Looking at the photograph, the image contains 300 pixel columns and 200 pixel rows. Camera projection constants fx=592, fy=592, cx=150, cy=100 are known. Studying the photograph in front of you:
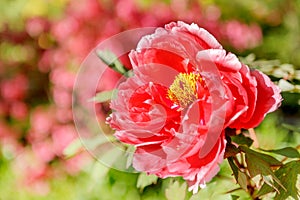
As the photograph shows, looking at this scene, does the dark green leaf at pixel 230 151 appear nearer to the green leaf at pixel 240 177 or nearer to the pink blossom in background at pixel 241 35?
the green leaf at pixel 240 177

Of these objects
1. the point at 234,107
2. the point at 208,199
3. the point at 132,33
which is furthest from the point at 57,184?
the point at 234,107

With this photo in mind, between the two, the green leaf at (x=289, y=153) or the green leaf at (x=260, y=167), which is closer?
the green leaf at (x=260, y=167)

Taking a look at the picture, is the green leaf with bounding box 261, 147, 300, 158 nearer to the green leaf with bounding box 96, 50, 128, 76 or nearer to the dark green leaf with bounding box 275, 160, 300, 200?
the dark green leaf with bounding box 275, 160, 300, 200

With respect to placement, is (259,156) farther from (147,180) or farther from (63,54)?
(63,54)

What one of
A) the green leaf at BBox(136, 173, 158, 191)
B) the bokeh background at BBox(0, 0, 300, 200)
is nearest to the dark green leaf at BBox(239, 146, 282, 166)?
the green leaf at BBox(136, 173, 158, 191)

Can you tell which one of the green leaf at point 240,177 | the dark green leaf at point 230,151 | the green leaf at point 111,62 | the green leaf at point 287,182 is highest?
the dark green leaf at point 230,151

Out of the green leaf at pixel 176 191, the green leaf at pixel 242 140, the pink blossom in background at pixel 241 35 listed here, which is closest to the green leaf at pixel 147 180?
the green leaf at pixel 176 191

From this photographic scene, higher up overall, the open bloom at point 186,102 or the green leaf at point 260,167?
the open bloom at point 186,102

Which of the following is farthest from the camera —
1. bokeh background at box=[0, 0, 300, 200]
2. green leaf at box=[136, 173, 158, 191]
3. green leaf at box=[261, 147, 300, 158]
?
bokeh background at box=[0, 0, 300, 200]
